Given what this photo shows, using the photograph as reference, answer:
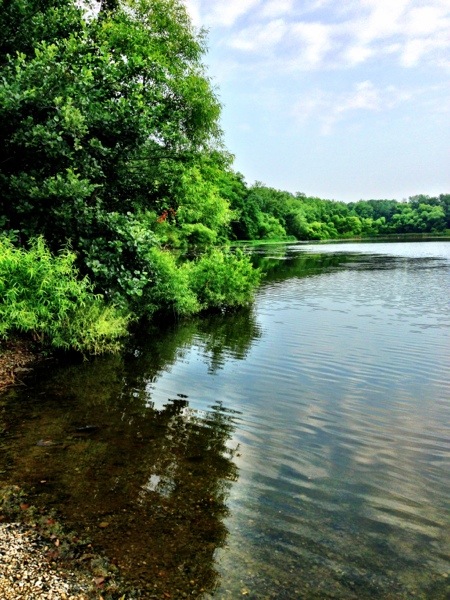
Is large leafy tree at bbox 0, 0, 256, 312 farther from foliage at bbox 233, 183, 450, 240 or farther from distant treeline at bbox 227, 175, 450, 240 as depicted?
foliage at bbox 233, 183, 450, 240

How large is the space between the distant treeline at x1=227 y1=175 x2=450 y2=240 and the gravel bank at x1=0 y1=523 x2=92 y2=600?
104 meters

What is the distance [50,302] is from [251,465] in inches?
273

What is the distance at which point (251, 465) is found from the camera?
276 inches

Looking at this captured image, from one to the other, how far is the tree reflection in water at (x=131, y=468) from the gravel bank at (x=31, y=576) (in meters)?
0.50

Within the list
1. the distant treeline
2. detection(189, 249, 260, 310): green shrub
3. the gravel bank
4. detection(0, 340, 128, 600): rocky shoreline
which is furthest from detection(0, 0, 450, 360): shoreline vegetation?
the distant treeline

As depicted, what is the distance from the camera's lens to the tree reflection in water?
15.6 feet

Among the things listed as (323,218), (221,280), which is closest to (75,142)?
(221,280)

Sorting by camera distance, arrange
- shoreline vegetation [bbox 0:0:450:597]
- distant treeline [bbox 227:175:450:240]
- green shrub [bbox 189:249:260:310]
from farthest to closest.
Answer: distant treeline [bbox 227:175:450:240]
green shrub [bbox 189:249:260:310]
shoreline vegetation [bbox 0:0:450:597]

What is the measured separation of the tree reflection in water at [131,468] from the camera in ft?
15.6

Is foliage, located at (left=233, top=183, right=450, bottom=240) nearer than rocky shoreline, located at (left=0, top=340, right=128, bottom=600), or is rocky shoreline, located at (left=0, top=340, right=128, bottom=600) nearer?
rocky shoreline, located at (left=0, top=340, right=128, bottom=600)

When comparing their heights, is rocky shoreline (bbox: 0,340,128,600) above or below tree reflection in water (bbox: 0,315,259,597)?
above

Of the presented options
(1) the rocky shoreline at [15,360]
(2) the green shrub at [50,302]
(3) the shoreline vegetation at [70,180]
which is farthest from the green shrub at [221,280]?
(1) the rocky shoreline at [15,360]

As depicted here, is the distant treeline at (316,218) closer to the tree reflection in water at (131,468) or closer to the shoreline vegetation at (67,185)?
the shoreline vegetation at (67,185)

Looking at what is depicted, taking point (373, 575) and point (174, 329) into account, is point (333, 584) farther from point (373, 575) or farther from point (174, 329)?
point (174, 329)
